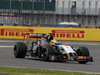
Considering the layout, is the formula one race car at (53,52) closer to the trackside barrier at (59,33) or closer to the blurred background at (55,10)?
the trackside barrier at (59,33)

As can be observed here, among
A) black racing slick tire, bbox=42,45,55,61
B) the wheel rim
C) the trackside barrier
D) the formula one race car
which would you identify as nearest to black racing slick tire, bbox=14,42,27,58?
the formula one race car

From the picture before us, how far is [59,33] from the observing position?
39.9 metres

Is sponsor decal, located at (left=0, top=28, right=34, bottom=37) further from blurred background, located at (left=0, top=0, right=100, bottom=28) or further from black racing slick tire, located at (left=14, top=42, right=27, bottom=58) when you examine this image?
black racing slick tire, located at (left=14, top=42, right=27, bottom=58)

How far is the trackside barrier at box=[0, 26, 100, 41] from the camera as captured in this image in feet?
129

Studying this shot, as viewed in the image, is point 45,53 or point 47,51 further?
point 45,53

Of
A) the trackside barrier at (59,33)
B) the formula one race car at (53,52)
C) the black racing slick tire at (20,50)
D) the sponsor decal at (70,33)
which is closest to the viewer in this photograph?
the formula one race car at (53,52)

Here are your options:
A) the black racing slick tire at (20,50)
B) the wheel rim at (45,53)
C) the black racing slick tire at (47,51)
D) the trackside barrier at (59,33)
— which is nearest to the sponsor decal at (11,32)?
the trackside barrier at (59,33)

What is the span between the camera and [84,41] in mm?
39812

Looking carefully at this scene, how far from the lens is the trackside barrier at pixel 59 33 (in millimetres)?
39406

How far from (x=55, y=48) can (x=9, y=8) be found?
147 ft

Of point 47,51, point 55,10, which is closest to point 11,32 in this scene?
point 55,10

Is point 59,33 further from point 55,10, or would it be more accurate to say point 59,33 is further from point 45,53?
point 45,53

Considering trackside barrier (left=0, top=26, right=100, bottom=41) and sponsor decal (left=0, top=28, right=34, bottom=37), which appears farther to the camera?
trackside barrier (left=0, top=26, right=100, bottom=41)

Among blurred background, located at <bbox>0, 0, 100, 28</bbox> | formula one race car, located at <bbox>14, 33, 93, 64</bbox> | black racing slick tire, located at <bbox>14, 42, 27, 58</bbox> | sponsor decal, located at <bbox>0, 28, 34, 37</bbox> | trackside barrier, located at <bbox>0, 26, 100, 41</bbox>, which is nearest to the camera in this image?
formula one race car, located at <bbox>14, 33, 93, 64</bbox>
